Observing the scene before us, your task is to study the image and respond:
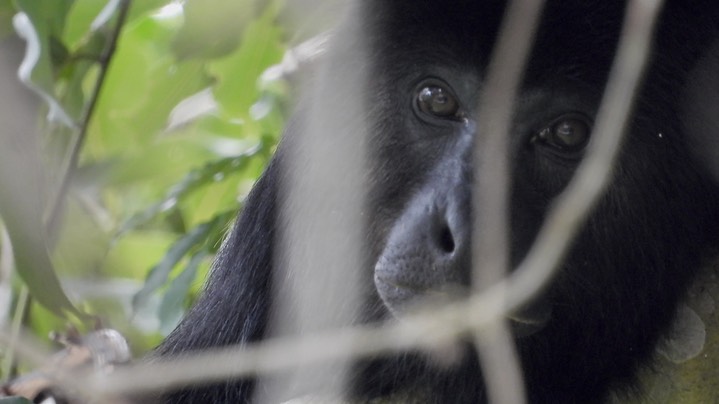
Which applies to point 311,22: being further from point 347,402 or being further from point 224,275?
point 347,402

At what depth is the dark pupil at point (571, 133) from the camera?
8.69 feet

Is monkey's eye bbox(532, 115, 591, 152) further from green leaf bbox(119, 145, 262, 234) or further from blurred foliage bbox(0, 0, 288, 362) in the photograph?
green leaf bbox(119, 145, 262, 234)

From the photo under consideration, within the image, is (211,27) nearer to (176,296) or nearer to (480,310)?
(176,296)

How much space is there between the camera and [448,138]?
2635 mm

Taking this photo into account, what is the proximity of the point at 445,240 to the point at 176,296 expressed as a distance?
1.48 metres

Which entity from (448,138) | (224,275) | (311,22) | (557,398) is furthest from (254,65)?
(557,398)

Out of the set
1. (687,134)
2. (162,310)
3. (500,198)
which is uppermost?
(500,198)

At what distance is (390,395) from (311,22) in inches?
42.8

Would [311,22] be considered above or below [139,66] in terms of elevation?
Answer: above

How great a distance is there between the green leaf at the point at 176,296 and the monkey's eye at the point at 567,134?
1333 mm

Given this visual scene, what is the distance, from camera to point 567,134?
2.65 meters

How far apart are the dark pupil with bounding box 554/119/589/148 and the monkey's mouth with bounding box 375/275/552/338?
14.8 inches

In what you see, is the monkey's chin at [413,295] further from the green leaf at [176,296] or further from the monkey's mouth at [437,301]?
the green leaf at [176,296]

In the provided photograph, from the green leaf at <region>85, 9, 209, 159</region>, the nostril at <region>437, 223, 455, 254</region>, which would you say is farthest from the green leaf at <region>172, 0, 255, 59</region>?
the nostril at <region>437, 223, 455, 254</region>
